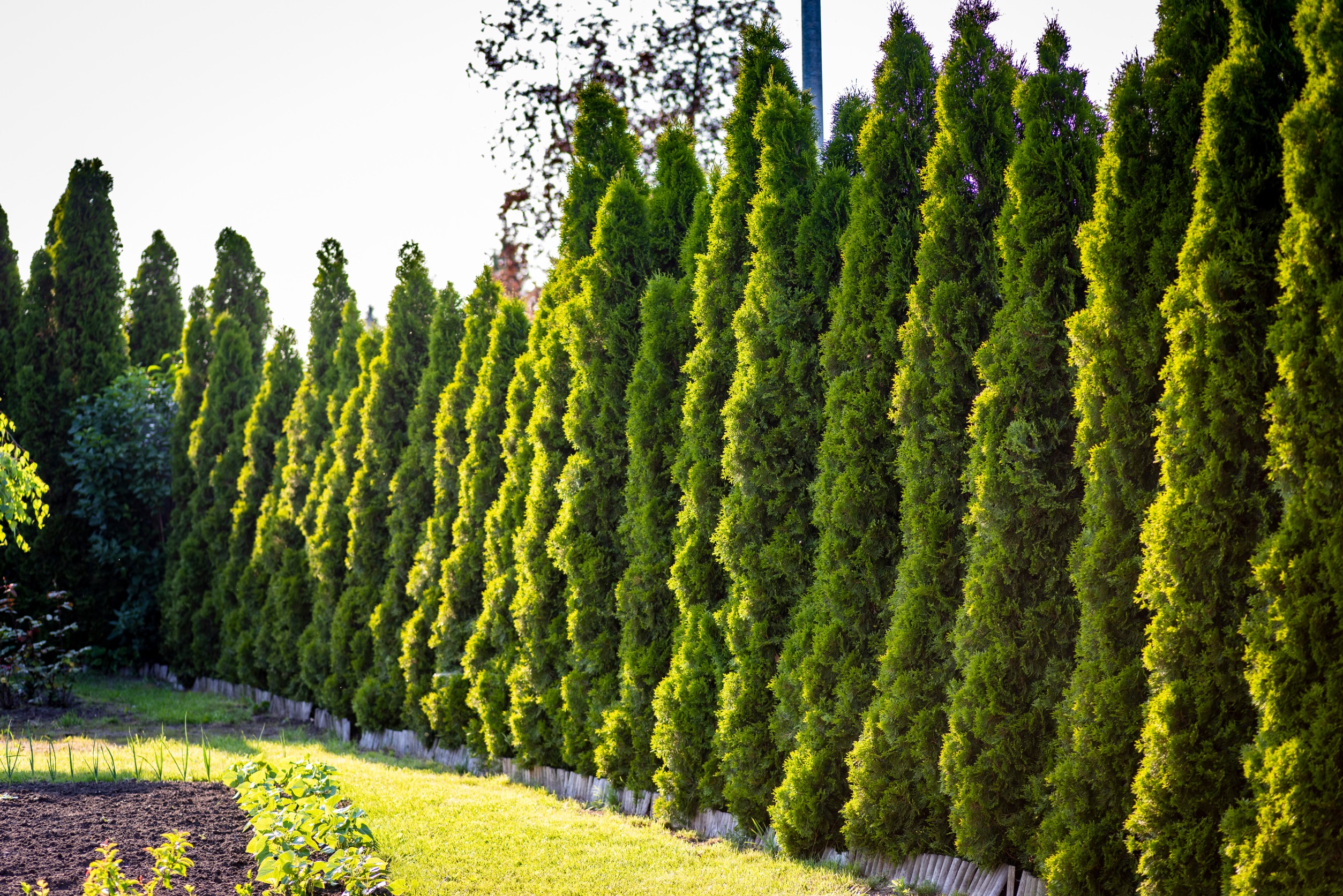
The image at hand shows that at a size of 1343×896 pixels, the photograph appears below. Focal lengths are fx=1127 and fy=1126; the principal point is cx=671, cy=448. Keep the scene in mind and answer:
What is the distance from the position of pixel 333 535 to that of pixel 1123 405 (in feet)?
32.9

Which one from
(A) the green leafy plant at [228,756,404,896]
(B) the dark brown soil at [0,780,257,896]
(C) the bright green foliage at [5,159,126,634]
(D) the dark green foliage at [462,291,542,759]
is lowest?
(B) the dark brown soil at [0,780,257,896]

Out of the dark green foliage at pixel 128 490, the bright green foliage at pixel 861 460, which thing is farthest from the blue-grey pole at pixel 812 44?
the dark green foliage at pixel 128 490

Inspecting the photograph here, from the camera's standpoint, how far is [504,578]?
9.85m

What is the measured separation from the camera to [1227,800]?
4508mm

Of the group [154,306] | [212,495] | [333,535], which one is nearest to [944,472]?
[333,535]

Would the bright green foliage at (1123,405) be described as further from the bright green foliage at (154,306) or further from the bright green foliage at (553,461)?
the bright green foliage at (154,306)

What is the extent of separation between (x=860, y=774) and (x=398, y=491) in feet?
24.0

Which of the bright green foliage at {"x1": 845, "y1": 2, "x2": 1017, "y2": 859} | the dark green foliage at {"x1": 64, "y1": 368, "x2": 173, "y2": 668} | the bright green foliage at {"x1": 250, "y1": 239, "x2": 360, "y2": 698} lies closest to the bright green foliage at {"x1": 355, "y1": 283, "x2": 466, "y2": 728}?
the bright green foliage at {"x1": 250, "y1": 239, "x2": 360, "y2": 698}

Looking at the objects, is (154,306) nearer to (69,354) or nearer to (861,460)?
(69,354)

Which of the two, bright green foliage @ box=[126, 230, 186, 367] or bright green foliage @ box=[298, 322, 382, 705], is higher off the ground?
bright green foliage @ box=[126, 230, 186, 367]

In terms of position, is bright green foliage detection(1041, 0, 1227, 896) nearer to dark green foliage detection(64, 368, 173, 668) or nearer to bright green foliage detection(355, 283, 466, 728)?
bright green foliage detection(355, 283, 466, 728)

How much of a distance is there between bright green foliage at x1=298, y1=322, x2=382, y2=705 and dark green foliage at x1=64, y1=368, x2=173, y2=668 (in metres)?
5.49

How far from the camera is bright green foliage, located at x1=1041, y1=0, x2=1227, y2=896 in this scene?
4.89m

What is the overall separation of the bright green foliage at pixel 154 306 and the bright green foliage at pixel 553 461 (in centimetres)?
1299
